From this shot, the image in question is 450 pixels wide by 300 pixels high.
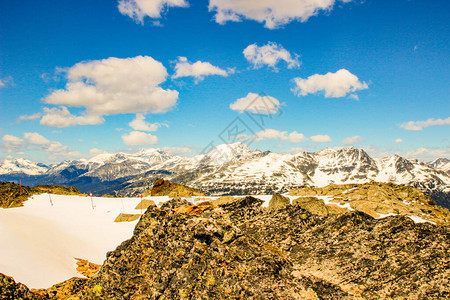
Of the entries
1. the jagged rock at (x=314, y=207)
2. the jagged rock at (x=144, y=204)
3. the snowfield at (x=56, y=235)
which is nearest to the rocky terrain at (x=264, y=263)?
the snowfield at (x=56, y=235)

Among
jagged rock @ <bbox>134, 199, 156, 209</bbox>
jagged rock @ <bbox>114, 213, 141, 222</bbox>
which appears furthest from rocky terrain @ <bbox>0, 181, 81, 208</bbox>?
jagged rock @ <bbox>134, 199, 156, 209</bbox>

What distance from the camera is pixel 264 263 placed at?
298 inches

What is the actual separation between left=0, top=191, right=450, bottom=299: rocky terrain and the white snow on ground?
4974 mm

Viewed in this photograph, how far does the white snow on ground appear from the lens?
50.7ft

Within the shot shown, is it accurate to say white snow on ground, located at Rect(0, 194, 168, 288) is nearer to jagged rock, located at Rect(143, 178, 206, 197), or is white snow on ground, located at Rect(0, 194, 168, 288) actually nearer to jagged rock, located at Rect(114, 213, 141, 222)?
jagged rock, located at Rect(114, 213, 141, 222)

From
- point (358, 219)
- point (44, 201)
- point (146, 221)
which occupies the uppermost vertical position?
point (44, 201)

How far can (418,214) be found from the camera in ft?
97.0

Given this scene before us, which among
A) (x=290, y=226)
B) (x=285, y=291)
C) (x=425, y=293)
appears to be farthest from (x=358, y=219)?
(x=285, y=291)

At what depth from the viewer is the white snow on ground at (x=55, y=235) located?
50.7ft

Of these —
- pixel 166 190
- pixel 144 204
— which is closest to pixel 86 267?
pixel 144 204

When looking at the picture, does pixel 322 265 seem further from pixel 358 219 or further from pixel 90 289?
pixel 90 289

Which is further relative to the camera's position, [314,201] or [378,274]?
[314,201]

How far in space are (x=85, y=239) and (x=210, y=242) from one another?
75.6 ft

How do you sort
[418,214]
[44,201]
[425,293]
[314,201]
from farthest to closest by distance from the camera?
[44,201] < [418,214] < [314,201] < [425,293]
